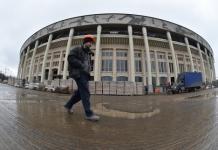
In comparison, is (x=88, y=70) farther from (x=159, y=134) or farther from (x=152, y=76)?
(x=152, y=76)

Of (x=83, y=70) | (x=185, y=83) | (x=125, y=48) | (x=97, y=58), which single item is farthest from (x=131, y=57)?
(x=83, y=70)

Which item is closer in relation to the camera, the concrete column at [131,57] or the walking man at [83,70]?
the walking man at [83,70]

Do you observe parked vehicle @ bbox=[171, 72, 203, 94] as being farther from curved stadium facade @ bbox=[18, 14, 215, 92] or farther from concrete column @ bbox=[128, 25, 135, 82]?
concrete column @ bbox=[128, 25, 135, 82]

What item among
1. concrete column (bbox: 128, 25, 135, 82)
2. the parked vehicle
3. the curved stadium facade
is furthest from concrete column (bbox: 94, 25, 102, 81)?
the parked vehicle

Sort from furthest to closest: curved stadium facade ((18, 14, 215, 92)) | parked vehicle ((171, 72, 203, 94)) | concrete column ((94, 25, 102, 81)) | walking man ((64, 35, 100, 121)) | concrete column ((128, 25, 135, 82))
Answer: curved stadium facade ((18, 14, 215, 92)) → concrete column ((94, 25, 102, 81)) → concrete column ((128, 25, 135, 82)) → parked vehicle ((171, 72, 203, 94)) → walking man ((64, 35, 100, 121))

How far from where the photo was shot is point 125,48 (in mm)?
43969

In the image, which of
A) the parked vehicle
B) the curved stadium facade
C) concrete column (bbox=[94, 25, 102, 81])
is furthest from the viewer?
the curved stadium facade

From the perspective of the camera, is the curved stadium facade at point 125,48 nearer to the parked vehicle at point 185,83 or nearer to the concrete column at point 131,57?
the concrete column at point 131,57

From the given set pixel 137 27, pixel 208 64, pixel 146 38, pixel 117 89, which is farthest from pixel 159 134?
pixel 208 64

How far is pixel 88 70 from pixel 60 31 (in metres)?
48.3

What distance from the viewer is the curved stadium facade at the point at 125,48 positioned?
42.4 m

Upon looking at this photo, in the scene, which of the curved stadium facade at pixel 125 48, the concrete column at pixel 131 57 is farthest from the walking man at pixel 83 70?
the concrete column at pixel 131 57

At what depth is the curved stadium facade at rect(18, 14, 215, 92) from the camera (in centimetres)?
4241

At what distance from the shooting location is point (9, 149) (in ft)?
5.81
